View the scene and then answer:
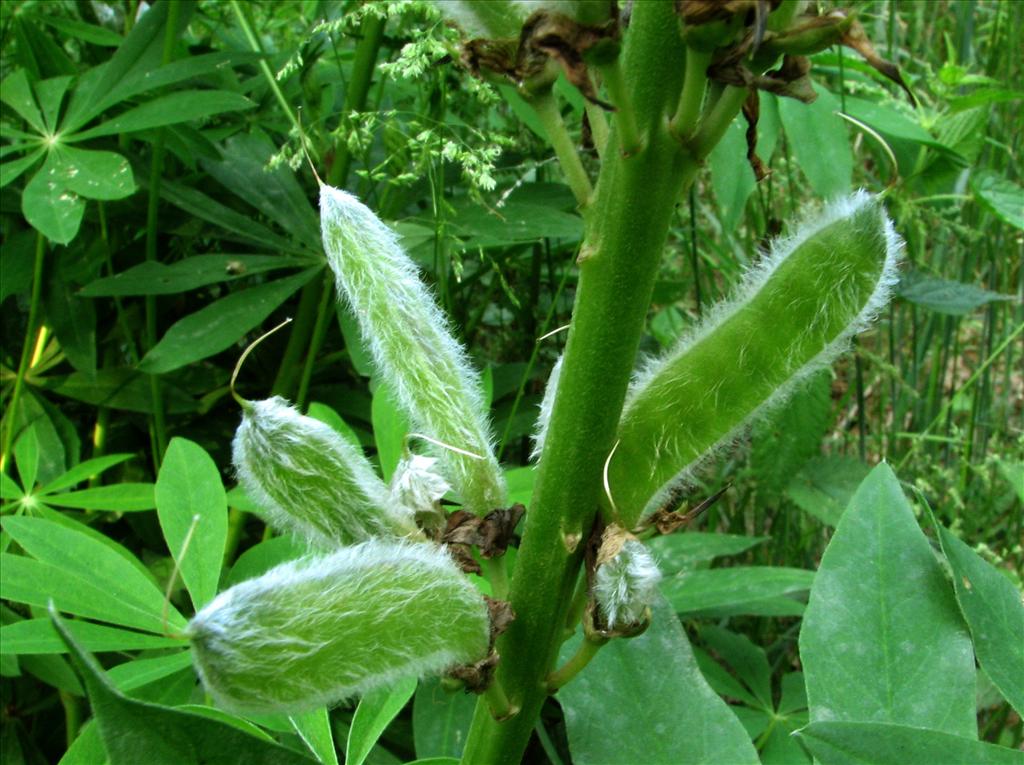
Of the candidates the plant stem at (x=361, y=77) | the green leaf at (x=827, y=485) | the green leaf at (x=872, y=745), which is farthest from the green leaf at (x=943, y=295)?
the green leaf at (x=872, y=745)

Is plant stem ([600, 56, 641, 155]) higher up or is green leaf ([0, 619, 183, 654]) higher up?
plant stem ([600, 56, 641, 155])

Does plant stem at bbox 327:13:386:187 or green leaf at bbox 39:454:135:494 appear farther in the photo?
plant stem at bbox 327:13:386:187

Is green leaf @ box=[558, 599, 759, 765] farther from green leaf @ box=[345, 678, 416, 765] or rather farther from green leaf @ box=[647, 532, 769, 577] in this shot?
green leaf @ box=[647, 532, 769, 577]

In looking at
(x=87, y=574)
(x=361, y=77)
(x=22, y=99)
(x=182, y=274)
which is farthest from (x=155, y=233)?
(x=87, y=574)

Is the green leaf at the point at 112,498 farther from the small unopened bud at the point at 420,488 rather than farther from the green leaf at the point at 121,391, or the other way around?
the small unopened bud at the point at 420,488

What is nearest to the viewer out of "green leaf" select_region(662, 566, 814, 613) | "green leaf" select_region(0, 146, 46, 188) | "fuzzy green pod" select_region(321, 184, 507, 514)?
"fuzzy green pod" select_region(321, 184, 507, 514)

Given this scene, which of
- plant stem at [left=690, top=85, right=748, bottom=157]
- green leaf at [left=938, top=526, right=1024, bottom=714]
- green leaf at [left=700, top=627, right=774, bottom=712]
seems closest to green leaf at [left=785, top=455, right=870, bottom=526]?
green leaf at [left=700, top=627, right=774, bottom=712]

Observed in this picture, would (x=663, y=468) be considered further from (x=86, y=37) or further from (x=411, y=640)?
(x=86, y=37)
